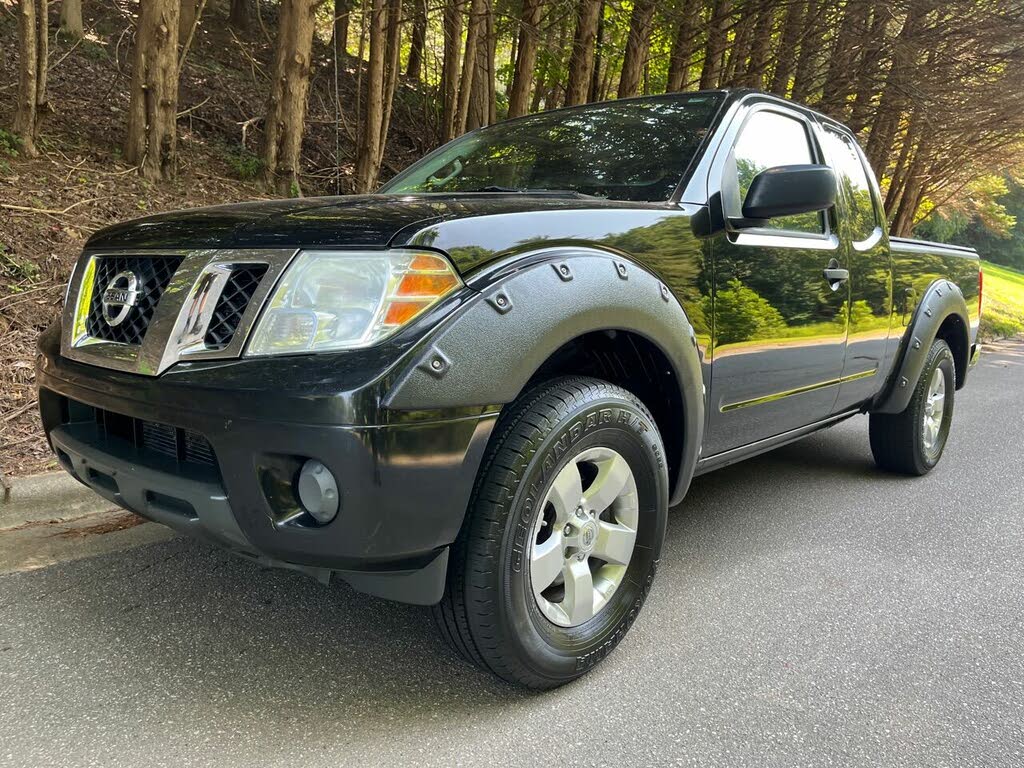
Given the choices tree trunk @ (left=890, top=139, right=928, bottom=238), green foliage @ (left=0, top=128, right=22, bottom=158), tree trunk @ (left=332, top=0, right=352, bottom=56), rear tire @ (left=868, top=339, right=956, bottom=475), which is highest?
tree trunk @ (left=332, top=0, right=352, bottom=56)

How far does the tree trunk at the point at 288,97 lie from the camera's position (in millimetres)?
6906

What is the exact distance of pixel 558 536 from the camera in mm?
2088

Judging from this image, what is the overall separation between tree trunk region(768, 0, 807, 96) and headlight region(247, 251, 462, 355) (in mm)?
10229

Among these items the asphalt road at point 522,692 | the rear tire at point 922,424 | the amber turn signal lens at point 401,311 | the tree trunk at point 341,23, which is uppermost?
the tree trunk at point 341,23

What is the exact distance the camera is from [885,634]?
2553 mm

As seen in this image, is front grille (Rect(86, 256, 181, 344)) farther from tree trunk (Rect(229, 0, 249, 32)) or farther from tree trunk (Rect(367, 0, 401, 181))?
tree trunk (Rect(229, 0, 249, 32))

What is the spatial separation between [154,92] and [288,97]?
50.4 inches

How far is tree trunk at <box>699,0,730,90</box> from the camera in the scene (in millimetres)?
9422

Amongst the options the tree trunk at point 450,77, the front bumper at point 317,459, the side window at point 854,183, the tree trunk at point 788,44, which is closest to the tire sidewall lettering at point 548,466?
the front bumper at point 317,459

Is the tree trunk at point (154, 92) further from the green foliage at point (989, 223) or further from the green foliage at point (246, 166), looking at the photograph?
the green foliage at point (989, 223)

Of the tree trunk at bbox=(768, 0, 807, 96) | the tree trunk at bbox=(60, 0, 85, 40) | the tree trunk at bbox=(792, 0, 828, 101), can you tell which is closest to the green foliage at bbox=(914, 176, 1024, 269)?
the tree trunk at bbox=(792, 0, 828, 101)

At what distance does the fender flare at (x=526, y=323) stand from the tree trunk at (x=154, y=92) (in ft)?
18.6

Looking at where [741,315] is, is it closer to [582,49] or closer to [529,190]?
[529,190]

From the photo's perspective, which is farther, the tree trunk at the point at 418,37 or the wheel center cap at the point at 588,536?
the tree trunk at the point at 418,37
